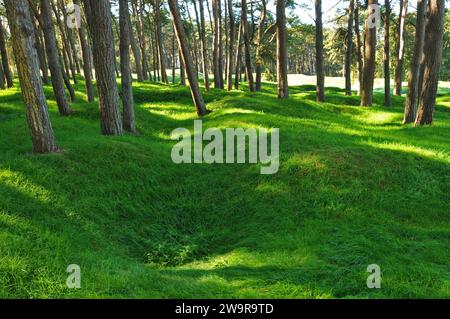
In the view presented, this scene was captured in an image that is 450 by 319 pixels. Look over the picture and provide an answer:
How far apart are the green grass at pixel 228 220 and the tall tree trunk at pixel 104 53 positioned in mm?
1550

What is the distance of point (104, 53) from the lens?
11391 mm

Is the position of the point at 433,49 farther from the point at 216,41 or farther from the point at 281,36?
the point at 216,41

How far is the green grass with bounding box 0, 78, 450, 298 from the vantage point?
16.3ft

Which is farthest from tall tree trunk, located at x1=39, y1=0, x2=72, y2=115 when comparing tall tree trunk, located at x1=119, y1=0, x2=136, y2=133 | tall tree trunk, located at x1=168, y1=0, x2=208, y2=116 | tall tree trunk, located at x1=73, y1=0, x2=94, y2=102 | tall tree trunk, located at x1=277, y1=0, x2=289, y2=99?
tall tree trunk, located at x1=277, y1=0, x2=289, y2=99

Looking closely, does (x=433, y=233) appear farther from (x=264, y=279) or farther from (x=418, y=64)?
(x=418, y=64)

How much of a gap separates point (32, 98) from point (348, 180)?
7.39m

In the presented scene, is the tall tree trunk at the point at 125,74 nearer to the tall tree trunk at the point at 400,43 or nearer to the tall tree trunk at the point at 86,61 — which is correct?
the tall tree trunk at the point at 86,61

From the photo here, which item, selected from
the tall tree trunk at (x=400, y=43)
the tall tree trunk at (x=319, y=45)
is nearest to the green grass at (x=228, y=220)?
the tall tree trunk at (x=319, y=45)

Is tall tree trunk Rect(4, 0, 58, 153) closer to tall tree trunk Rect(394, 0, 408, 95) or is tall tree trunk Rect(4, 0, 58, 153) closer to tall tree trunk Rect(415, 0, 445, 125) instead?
tall tree trunk Rect(415, 0, 445, 125)

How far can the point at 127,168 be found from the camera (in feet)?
30.8

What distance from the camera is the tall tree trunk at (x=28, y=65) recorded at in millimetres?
8125

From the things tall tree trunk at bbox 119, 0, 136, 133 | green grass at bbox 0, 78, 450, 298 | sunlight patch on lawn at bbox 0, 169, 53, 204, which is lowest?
green grass at bbox 0, 78, 450, 298

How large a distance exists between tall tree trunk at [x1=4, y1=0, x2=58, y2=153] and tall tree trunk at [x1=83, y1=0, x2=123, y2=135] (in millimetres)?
2886
